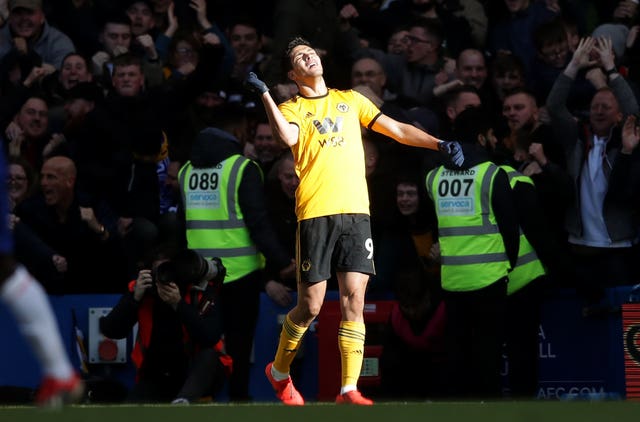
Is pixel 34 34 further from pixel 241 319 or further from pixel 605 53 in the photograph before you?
pixel 605 53

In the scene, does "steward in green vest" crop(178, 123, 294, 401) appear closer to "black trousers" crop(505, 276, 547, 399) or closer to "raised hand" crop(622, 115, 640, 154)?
"black trousers" crop(505, 276, 547, 399)

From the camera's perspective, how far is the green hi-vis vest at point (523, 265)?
1066 centimetres

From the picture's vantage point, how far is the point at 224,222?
36.0ft

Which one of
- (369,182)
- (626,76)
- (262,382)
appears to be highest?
(626,76)

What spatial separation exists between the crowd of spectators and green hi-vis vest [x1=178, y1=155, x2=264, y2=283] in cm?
32

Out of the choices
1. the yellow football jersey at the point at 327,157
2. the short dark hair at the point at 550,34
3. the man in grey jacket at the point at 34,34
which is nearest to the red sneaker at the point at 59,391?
the yellow football jersey at the point at 327,157

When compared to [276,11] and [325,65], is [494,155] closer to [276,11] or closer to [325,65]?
[325,65]

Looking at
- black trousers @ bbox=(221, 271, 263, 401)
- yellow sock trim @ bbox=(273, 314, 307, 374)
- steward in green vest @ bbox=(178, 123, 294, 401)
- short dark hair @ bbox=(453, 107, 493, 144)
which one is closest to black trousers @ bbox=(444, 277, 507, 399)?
short dark hair @ bbox=(453, 107, 493, 144)

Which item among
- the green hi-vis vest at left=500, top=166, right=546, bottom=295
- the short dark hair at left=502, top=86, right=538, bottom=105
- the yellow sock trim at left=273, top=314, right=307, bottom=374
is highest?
the short dark hair at left=502, top=86, right=538, bottom=105

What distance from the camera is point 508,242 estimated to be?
1050cm

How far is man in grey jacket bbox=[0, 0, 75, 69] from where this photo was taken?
45.4 ft

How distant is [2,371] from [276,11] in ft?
14.2

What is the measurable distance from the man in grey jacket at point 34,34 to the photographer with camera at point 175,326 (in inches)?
178

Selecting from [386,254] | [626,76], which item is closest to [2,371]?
[386,254]
